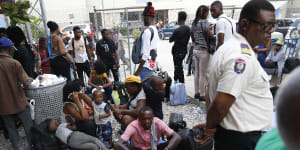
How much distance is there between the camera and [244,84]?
1302 millimetres

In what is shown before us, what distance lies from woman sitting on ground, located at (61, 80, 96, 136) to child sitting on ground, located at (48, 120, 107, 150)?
0.26 meters

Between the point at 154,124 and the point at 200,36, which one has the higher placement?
the point at 200,36

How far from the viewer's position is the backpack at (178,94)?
435 cm

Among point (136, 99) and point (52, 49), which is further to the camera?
point (52, 49)

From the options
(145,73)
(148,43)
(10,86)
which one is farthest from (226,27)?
(10,86)

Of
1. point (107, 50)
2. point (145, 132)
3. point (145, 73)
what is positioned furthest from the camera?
point (107, 50)

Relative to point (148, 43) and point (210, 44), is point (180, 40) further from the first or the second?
point (148, 43)

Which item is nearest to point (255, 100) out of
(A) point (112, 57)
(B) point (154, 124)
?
(B) point (154, 124)

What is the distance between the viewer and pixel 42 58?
4.84m

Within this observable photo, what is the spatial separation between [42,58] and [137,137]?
3.72m

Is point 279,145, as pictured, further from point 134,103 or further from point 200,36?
point 200,36

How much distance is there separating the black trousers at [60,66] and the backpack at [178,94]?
2488 millimetres

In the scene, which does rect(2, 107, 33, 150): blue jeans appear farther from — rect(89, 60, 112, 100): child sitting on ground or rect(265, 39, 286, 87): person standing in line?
rect(265, 39, 286, 87): person standing in line

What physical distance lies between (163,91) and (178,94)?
159 centimetres
